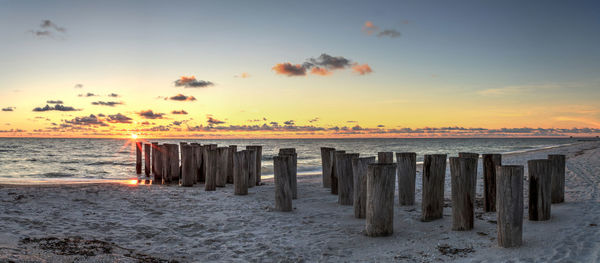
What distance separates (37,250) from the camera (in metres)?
4.93

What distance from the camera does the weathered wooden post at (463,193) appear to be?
6.13m


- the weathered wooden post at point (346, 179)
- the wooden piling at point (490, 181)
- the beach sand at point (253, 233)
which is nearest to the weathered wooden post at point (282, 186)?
the beach sand at point (253, 233)

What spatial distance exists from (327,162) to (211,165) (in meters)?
3.58

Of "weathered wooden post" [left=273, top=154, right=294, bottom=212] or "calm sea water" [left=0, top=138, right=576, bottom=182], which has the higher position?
"weathered wooden post" [left=273, top=154, right=294, bottom=212]

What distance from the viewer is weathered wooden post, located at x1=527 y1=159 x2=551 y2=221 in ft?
20.7

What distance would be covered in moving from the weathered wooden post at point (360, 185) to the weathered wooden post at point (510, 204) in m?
2.68

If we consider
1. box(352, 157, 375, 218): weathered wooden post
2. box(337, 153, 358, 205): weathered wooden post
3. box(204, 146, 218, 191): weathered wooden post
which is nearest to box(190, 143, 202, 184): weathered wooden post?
box(204, 146, 218, 191): weathered wooden post

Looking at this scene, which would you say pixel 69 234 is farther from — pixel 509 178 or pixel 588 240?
→ pixel 588 240

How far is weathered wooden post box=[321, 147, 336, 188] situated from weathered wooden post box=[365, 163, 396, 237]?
13.9ft

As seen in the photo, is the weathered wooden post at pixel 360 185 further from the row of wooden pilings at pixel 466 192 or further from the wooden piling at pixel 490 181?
the wooden piling at pixel 490 181

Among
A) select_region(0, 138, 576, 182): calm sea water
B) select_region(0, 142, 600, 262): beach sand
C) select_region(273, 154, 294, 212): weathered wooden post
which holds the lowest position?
select_region(0, 138, 576, 182): calm sea water

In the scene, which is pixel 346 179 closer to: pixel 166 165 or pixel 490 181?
pixel 490 181

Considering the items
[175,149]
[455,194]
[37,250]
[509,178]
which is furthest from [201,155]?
[509,178]

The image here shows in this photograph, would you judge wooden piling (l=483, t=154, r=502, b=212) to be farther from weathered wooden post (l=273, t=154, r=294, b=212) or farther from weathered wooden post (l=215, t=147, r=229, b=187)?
weathered wooden post (l=215, t=147, r=229, b=187)
